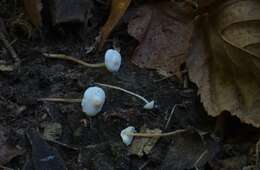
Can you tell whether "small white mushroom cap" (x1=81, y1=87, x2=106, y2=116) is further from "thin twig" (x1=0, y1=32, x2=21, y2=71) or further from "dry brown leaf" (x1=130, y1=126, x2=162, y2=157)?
"thin twig" (x1=0, y1=32, x2=21, y2=71)

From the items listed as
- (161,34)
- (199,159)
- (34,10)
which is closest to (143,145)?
(199,159)

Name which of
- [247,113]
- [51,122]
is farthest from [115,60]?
[247,113]

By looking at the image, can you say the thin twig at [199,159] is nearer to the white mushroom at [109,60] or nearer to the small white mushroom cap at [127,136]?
the small white mushroom cap at [127,136]

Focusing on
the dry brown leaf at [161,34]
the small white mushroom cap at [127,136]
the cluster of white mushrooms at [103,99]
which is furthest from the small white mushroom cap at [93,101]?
the dry brown leaf at [161,34]

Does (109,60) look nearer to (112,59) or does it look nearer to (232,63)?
(112,59)

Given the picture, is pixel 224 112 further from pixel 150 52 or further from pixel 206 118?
pixel 150 52

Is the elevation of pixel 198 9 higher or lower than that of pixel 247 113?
higher
